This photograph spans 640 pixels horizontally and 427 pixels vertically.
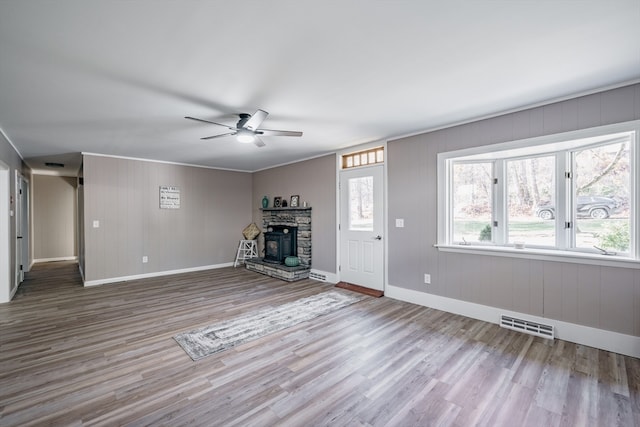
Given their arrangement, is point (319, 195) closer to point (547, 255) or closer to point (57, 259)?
point (547, 255)

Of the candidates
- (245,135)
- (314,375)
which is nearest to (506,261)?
(314,375)

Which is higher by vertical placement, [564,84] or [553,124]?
[564,84]

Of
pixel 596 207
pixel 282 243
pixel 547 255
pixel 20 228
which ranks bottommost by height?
pixel 282 243

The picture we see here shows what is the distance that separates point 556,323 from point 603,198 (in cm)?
137

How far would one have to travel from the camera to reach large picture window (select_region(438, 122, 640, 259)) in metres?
2.67

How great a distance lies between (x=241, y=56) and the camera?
2023mm

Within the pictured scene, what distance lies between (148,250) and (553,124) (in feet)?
22.8

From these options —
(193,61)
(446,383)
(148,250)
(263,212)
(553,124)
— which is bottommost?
(446,383)

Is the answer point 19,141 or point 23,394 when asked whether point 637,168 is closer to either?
point 23,394

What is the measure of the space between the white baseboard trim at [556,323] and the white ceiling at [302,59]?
2331 millimetres

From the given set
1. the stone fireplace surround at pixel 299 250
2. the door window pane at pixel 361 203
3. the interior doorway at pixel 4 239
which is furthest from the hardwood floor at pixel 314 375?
the stone fireplace surround at pixel 299 250

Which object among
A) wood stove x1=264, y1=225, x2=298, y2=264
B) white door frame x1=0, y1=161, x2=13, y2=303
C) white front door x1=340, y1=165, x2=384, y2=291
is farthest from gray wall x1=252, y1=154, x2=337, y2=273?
white door frame x1=0, y1=161, x2=13, y2=303

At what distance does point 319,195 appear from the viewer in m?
5.50

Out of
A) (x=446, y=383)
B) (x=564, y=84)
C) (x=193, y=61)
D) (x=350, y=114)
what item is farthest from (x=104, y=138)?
(x=564, y=84)
